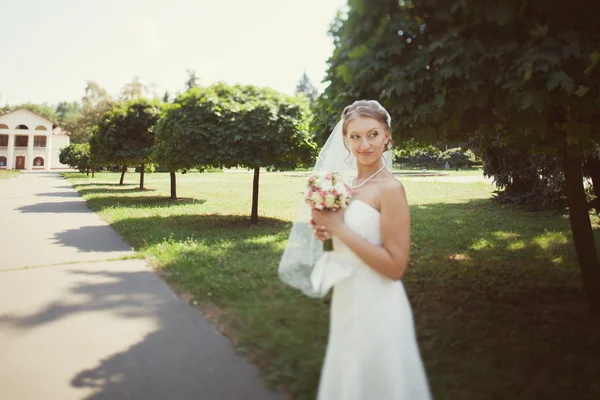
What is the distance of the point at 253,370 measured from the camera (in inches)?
136

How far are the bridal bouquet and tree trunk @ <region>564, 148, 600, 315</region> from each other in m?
4.19

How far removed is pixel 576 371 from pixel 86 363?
4.44 m

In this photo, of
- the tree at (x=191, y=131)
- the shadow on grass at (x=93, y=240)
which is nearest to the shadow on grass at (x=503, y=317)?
the tree at (x=191, y=131)

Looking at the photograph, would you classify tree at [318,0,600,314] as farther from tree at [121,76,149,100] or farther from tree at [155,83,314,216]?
tree at [121,76,149,100]

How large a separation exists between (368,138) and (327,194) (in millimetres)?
436

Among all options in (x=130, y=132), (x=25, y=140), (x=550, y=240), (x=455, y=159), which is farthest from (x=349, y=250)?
(x=25, y=140)

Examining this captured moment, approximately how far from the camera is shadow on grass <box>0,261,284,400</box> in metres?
3.20

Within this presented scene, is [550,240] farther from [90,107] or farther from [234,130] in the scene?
[90,107]

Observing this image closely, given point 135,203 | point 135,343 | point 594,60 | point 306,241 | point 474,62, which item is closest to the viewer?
point 594,60

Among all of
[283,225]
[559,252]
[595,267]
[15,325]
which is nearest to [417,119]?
[595,267]

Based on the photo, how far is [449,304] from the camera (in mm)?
5457

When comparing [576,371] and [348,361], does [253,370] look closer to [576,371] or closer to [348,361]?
[348,361]

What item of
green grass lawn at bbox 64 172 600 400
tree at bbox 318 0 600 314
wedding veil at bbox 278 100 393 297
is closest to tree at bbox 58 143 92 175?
green grass lawn at bbox 64 172 600 400

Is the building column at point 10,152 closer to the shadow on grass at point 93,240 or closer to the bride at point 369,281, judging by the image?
the shadow on grass at point 93,240
